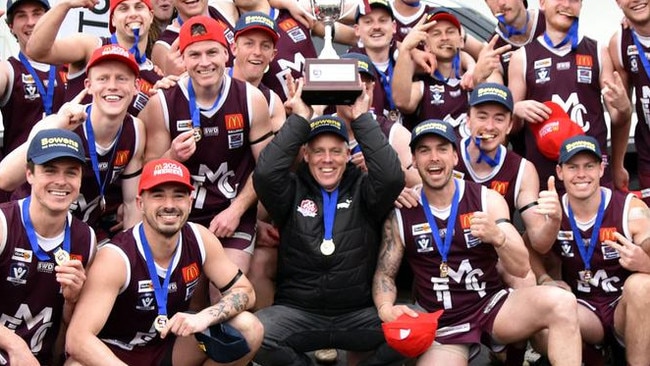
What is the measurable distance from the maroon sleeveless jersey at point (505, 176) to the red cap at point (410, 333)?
3.61 ft

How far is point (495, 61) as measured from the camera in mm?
7023

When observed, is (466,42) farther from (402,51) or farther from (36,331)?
(36,331)

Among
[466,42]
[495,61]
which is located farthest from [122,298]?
[466,42]

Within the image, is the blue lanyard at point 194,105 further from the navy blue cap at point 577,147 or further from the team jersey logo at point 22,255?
the navy blue cap at point 577,147

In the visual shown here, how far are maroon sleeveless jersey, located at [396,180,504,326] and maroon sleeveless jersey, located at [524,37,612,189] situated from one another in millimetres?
1065

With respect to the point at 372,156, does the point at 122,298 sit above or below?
below

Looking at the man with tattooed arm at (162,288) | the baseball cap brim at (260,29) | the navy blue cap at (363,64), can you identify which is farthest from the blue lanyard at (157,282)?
the navy blue cap at (363,64)

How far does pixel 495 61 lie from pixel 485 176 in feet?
3.20

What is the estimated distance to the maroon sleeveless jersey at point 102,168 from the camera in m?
5.96

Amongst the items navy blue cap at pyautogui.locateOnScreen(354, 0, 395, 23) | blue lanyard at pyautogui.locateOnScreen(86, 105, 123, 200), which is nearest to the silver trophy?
navy blue cap at pyautogui.locateOnScreen(354, 0, 395, 23)

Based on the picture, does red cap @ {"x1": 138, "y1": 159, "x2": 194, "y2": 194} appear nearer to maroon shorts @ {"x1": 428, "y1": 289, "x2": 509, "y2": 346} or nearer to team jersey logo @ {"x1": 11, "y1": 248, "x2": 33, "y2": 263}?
team jersey logo @ {"x1": 11, "y1": 248, "x2": 33, "y2": 263}

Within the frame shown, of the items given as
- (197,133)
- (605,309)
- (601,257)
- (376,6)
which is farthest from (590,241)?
(197,133)

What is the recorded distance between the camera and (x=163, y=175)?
5504mm

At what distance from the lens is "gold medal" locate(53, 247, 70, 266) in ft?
17.4
